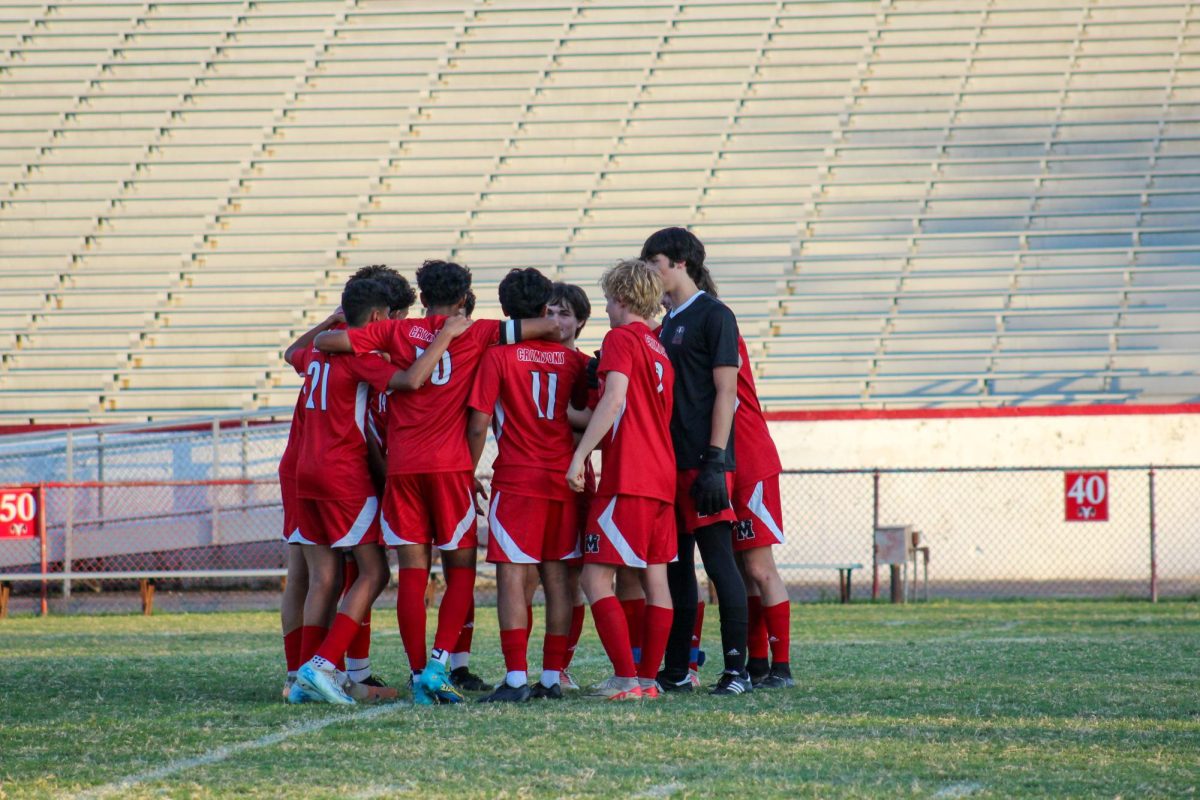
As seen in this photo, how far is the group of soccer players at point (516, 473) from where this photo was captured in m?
5.64

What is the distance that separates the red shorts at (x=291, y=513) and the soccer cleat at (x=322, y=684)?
55 centimetres

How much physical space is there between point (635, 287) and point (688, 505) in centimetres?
91

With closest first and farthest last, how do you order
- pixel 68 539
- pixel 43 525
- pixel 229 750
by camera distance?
pixel 229 750 < pixel 43 525 < pixel 68 539

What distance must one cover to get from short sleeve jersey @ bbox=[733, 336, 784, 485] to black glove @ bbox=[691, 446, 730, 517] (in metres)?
0.42

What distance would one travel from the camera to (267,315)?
18578 millimetres

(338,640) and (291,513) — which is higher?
(291,513)

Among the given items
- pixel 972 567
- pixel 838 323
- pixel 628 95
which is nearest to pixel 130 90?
pixel 628 95

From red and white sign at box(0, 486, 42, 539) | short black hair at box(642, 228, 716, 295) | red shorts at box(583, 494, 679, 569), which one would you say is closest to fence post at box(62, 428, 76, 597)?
red and white sign at box(0, 486, 42, 539)

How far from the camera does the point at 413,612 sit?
18.7 ft

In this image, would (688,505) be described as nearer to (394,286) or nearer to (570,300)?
(570,300)

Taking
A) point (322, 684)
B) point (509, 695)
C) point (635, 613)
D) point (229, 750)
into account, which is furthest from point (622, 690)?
point (229, 750)

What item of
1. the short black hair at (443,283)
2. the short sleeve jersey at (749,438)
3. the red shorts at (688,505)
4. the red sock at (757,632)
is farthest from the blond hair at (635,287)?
the red sock at (757,632)

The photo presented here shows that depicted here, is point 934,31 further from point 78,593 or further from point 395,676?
point 395,676

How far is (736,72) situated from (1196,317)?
7788 mm
